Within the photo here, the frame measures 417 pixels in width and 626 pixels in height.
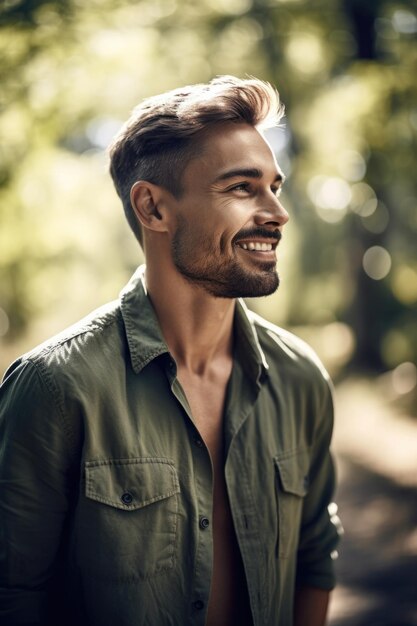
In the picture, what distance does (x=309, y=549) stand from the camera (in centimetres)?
252

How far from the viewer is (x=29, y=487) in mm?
1872

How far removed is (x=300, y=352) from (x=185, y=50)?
27.5 ft

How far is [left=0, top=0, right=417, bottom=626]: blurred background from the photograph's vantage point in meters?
6.25

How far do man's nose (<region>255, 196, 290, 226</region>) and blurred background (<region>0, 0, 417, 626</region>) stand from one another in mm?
3160

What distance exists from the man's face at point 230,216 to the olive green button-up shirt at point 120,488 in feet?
0.84

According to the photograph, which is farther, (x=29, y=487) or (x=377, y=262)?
(x=377, y=262)

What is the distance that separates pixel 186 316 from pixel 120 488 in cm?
65

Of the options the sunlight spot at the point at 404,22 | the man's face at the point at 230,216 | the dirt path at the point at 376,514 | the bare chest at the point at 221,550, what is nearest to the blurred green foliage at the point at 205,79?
the sunlight spot at the point at 404,22

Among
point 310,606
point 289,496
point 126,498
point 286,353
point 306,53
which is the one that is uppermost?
point 306,53

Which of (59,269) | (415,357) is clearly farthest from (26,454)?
(59,269)

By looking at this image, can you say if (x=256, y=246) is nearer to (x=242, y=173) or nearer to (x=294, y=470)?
(x=242, y=173)

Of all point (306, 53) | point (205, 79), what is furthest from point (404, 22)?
point (205, 79)

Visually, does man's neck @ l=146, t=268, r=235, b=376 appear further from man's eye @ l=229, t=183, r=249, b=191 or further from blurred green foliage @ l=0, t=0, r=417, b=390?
blurred green foliage @ l=0, t=0, r=417, b=390

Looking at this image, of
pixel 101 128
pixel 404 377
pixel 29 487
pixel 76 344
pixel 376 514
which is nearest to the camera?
pixel 29 487
